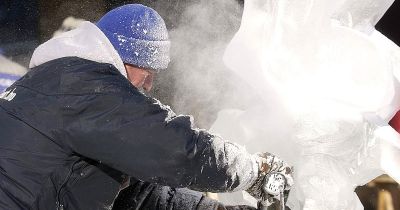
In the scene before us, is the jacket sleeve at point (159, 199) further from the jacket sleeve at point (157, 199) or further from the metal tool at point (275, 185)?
the metal tool at point (275, 185)

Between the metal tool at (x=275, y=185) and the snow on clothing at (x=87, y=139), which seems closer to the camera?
the snow on clothing at (x=87, y=139)

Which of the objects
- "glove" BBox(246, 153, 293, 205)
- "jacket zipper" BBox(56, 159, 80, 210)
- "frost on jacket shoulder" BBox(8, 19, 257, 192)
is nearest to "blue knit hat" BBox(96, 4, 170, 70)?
"frost on jacket shoulder" BBox(8, 19, 257, 192)

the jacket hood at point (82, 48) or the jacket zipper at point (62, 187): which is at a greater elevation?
the jacket hood at point (82, 48)

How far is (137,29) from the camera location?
2291 mm

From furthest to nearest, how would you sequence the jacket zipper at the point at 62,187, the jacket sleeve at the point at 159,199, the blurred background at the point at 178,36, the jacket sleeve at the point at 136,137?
1. the blurred background at the point at 178,36
2. the jacket sleeve at the point at 159,199
3. the jacket zipper at the point at 62,187
4. the jacket sleeve at the point at 136,137

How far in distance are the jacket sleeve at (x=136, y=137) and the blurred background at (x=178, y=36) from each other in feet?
6.01

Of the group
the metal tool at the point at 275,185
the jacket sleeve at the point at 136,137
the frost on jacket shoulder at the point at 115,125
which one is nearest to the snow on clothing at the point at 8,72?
the frost on jacket shoulder at the point at 115,125

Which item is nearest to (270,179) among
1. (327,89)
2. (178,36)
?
(327,89)

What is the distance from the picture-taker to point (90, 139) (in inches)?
68.5

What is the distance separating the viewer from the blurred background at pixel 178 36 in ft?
13.8

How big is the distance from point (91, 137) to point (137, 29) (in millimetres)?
760

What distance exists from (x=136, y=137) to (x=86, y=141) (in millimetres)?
195

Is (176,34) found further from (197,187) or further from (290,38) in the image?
(197,187)

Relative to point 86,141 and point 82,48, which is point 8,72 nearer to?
point 82,48
